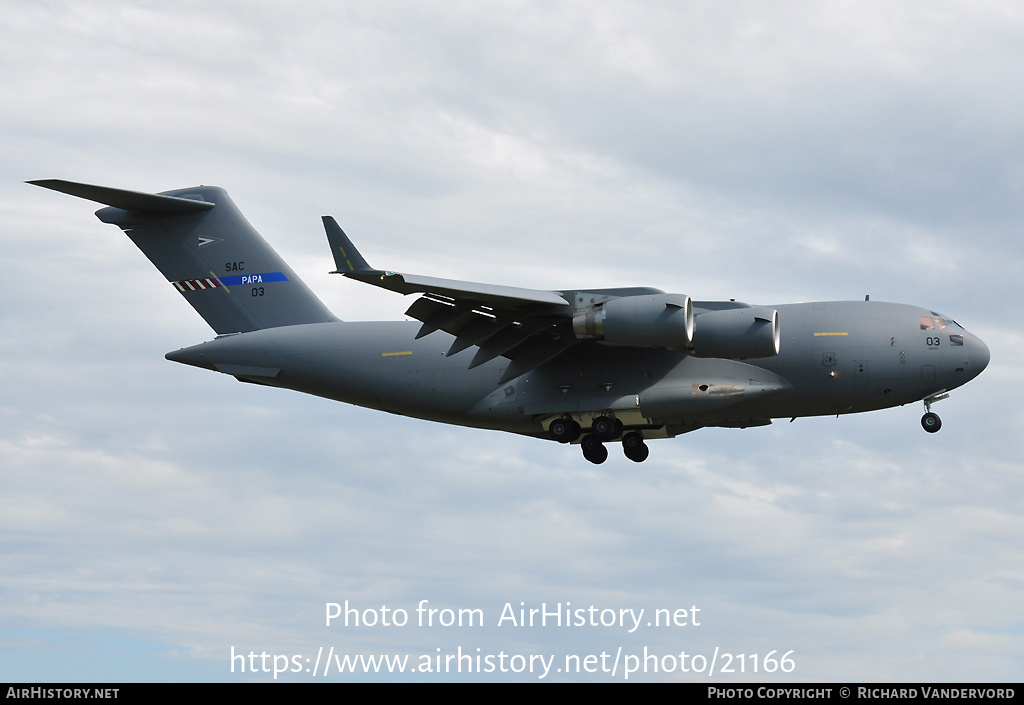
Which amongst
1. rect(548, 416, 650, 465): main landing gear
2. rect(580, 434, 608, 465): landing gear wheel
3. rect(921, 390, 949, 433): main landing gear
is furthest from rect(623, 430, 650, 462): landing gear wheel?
rect(921, 390, 949, 433): main landing gear

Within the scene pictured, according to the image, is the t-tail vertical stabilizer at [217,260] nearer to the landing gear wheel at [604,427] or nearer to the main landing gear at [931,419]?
the landing gear wheel at [604,427]

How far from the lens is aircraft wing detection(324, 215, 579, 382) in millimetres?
15312

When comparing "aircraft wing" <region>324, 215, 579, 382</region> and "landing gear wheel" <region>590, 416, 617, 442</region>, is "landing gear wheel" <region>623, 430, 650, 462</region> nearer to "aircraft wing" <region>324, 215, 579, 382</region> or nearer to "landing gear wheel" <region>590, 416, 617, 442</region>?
"landing gear wheel" <region>590, 416, 617, 442</region>

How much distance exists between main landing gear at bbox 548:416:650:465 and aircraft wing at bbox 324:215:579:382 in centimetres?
115

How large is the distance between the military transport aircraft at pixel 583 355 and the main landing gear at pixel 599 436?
2cm

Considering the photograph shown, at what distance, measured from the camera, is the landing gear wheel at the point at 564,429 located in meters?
18.4

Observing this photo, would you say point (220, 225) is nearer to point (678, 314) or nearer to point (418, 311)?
point (418, 311)

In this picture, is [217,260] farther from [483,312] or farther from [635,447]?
[635,447]

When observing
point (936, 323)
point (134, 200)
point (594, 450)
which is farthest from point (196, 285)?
point (936, 323)

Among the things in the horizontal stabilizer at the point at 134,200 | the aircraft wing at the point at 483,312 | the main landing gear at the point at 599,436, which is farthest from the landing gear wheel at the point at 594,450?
the horizontal stabilizer at the point at 134,200

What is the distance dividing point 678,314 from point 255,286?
8148 mm

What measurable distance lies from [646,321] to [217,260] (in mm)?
8603

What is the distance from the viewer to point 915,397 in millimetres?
17297
